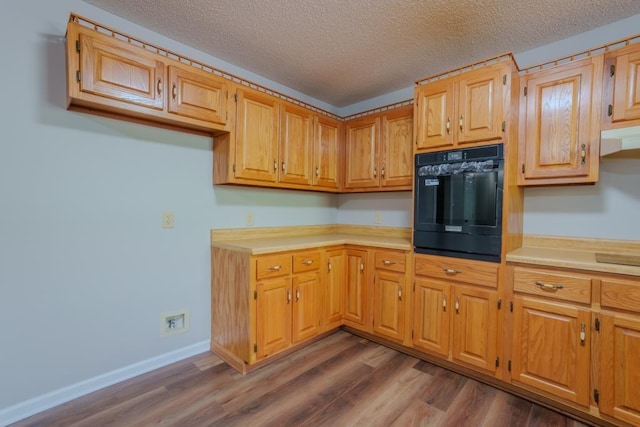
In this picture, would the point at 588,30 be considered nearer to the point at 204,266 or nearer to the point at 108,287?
the point at 204,266

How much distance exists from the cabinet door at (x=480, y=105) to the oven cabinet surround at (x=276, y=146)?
1271 millimetres

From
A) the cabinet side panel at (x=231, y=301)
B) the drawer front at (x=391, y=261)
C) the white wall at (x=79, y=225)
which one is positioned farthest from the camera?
the drawer front at (x=391, y=261)

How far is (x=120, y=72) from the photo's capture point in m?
1.65

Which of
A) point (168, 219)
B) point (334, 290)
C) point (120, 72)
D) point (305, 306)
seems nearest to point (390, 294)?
point (334, 290)

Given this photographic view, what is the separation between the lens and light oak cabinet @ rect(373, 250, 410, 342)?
2.33 m

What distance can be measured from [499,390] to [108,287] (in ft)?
8.79

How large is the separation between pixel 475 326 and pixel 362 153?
1.81 m

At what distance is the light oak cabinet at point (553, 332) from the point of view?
160 cm

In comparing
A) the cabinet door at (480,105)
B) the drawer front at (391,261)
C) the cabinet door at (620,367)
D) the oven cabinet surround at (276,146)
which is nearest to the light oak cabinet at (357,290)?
the drawer front at (391,261)

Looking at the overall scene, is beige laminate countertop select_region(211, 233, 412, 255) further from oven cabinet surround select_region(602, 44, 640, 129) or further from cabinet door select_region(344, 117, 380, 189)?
oven cabinet surround select_region(602, 44, 640, 129)

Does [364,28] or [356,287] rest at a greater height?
[364,28]

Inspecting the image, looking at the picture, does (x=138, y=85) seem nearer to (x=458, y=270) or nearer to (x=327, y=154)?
(x=327, y=154)

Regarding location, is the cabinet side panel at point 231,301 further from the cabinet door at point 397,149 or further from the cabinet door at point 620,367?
the cabinet door at point 620,367

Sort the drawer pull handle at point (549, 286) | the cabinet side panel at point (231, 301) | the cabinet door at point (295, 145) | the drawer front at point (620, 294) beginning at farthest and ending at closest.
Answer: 1. the cabinet door at point (295, 145)
2. the cabinet side panel at point (231, 301)
3. the drawer pull handle at point (549, 286)
4. the drawer front at point (620, 294)
